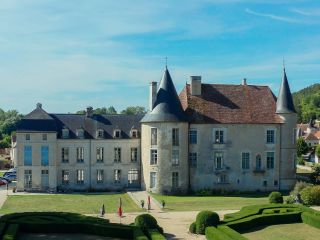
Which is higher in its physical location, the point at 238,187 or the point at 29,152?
the point at 29,152

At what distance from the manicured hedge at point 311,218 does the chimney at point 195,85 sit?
21835 millimetres

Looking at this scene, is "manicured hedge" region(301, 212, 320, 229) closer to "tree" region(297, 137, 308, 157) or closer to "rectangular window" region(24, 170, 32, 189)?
"rectangular window" region(24, 170, 32, 189)

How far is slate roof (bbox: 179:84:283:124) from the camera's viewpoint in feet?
165

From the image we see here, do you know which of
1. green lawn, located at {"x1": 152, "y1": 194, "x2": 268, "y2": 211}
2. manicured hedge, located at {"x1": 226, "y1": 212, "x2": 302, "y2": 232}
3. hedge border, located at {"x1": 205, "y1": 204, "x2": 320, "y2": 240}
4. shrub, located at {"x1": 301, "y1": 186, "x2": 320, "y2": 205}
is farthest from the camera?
green lawn, located at {"x1": 152, "y1": 194, "x2": 268, "y2": 211}

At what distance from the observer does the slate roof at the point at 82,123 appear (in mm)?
50531

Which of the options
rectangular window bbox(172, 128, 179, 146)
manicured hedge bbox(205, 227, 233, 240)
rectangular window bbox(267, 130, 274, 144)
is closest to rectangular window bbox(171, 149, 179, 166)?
rectangular window bbox(172, 128, 179, 146)

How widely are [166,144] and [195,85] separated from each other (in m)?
7.19

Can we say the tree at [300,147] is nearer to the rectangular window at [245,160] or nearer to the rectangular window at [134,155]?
the rectangular window at [245,160]

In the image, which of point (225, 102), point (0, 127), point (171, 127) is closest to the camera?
point (171, 127)

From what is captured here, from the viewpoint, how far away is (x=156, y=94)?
50.2 m

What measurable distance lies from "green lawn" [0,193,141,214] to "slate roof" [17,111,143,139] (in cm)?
701

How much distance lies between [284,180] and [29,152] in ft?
83.7

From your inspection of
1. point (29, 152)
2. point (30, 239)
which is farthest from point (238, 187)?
point (30, 239)

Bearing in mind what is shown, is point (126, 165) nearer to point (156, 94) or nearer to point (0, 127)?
point (156, 94)
